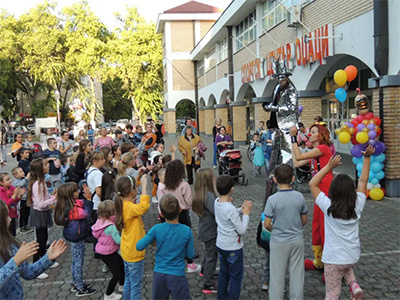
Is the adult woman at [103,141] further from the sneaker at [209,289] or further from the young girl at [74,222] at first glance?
the sneaker at [209,289]

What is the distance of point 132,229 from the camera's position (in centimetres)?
418

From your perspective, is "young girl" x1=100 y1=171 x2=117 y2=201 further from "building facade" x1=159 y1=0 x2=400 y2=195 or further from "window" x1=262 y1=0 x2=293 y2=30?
"window" x1=262 y1=0 x2=293 y2=30

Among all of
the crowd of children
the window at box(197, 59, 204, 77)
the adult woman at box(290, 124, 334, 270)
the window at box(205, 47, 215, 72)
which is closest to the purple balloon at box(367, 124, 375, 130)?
the adult woman at box(290, 124, 334, 270)

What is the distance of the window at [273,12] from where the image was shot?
50.6 feet

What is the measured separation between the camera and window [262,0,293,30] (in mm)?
15426

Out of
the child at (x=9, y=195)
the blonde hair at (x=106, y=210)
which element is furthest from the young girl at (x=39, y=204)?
the blonde hair at (x=106, y=210)

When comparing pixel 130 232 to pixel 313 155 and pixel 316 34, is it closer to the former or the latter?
pixel 313 155

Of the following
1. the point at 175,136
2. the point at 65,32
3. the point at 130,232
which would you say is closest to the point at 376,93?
the point at 130,232

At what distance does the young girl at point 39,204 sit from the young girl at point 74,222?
94cm

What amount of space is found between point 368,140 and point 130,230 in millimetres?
6286

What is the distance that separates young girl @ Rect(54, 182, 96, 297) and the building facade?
5.97 meters

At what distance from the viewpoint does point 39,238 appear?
5719mm

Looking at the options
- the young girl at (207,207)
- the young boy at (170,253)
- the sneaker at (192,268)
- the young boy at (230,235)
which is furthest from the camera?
the sneaker at (192,268)

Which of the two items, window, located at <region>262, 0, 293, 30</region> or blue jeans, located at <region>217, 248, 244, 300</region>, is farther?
window, located at <region>262, 0, 293, 30</region>
